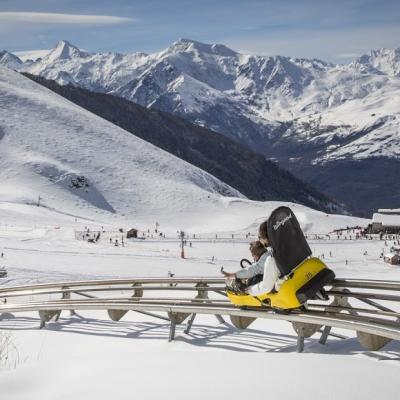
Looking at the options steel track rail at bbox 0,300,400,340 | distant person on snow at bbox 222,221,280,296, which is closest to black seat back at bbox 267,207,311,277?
distant person on snow at bbox 222,221,280,296

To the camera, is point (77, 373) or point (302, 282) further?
point (302, 282)

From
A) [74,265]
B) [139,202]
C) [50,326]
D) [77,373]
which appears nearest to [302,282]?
[77,373]

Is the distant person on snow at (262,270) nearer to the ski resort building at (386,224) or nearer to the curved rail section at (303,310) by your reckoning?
the curved rail section at (303,310)

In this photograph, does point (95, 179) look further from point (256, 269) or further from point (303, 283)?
point (303, 283)

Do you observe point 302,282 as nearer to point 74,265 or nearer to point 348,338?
point 348,338

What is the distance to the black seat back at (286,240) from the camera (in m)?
8.09

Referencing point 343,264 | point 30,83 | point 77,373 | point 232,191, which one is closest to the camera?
point 77,373

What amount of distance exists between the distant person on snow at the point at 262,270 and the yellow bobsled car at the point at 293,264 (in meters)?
0.15

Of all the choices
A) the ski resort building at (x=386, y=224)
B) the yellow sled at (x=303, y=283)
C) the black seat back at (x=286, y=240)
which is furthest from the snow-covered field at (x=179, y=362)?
the ski resort building at (x=386, y=224)

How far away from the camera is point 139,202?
99312mm

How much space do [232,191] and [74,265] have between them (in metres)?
99.1

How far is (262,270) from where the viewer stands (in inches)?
364

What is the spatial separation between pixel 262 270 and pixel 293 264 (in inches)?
38.4

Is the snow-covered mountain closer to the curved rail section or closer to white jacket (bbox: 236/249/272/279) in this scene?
the curved rail section
